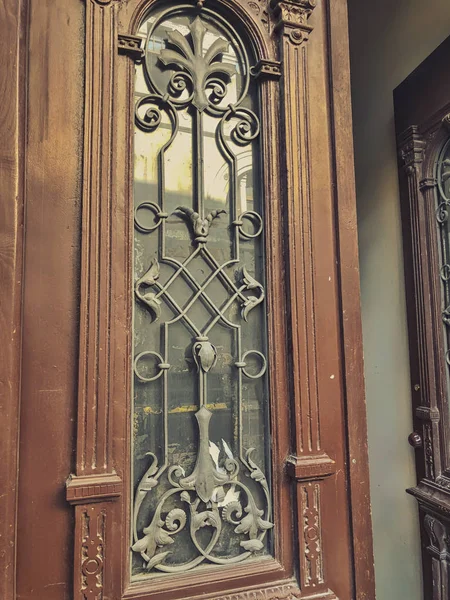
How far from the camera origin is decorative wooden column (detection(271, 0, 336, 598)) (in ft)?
2.81

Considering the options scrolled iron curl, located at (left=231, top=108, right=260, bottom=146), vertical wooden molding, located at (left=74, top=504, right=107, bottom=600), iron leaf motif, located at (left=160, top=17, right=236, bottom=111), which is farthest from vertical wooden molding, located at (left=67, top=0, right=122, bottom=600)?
scrolled iron curl, located at (left=231, top=108, right=260, bottom=146)

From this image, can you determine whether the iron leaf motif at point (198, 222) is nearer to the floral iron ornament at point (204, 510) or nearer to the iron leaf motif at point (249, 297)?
the iron leaf motif at point (249, 297)

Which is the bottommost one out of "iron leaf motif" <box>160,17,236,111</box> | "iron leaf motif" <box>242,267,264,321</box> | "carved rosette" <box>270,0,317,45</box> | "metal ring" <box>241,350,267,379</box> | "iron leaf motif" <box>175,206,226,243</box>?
"metal ring" <box>241,350,267,379</box>

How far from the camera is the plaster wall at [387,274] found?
1678 mm

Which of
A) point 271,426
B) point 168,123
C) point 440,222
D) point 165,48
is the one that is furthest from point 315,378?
point 440,222

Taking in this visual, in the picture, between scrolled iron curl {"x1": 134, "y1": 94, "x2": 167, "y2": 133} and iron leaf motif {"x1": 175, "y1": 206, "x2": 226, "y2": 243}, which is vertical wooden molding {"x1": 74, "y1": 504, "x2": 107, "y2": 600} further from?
scrolled iron curl {"x1": 134, "y1": 94, "x2": 167, "y2": 133}

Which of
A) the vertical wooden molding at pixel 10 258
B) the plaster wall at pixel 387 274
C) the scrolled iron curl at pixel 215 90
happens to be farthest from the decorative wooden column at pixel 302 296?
the plaster wall at pixel 387 274

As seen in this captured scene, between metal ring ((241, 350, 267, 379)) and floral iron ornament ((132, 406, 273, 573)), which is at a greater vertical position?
metal ring ((241, 350, 267, 379))

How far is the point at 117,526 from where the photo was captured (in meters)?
0.77

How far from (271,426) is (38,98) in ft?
2.38

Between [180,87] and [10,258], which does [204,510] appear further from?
[180,87]

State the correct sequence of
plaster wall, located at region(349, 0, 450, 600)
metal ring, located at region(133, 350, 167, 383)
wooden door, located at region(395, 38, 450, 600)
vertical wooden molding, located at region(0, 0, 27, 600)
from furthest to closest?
plaster wall, located at region(349, 0, 450, 600)
wooden door, located at region(395, 38, 450, 600)
metal ring, located at region(133, 350, 167, 383)
vertical wooden molding, located at region(0, 0, 27, 600)

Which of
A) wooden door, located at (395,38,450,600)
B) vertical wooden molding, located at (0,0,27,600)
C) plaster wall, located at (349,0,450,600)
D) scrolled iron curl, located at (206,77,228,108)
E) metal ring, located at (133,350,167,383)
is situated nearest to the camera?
vertical wooden molding, located at (0,0,27,600)

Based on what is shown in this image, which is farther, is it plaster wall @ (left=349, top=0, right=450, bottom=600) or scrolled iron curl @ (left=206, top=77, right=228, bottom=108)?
plaster wall @ (left=349, top=0, right=450, bottom=600)
